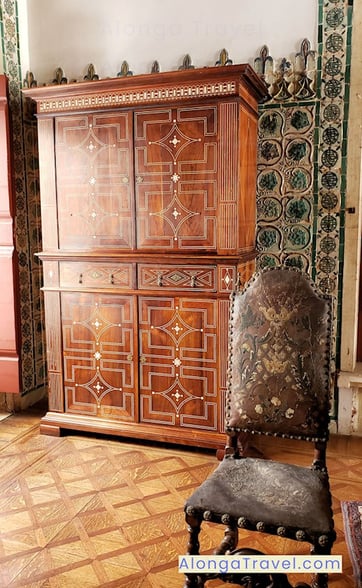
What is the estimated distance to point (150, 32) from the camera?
3592mm

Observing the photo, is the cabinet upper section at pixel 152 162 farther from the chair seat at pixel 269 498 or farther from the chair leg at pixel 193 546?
the chair leg at pixel 193 546

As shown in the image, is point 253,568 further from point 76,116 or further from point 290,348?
point 76,116

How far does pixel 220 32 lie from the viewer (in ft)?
11.3

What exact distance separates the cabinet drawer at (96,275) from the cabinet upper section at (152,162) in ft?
0.36

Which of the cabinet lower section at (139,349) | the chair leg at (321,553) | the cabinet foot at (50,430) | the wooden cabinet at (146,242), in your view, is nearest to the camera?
the chair leg at (321,553)

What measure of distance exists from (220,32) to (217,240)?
1429 millimetres

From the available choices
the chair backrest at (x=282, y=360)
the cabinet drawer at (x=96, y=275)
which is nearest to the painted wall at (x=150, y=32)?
the cabinet drawer at (x=96, y=275)

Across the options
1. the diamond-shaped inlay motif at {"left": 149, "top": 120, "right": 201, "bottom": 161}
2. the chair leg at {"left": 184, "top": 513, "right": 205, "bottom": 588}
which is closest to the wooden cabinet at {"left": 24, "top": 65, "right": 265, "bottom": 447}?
the diamond-shaped inlay motif at {"left": 149, "top": 120, "right": 201, "bottom": 161}

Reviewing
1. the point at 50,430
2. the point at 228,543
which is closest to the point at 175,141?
the point at 50,430

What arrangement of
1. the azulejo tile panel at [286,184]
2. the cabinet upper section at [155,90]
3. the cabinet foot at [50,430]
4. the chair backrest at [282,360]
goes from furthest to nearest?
the cabinet foot at [50,430], the azulejo tile panel at [286,184], the cabinet upper section at [155,90], the chair backrest at [282,360]

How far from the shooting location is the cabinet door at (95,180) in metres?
3.23

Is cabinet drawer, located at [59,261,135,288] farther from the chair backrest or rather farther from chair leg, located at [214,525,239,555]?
chair leg, located at [214,525,239,555]

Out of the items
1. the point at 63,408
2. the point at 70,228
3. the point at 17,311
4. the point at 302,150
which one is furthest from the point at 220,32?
the point at 63,408

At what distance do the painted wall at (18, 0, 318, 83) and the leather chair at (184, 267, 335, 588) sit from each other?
6.52 ft
